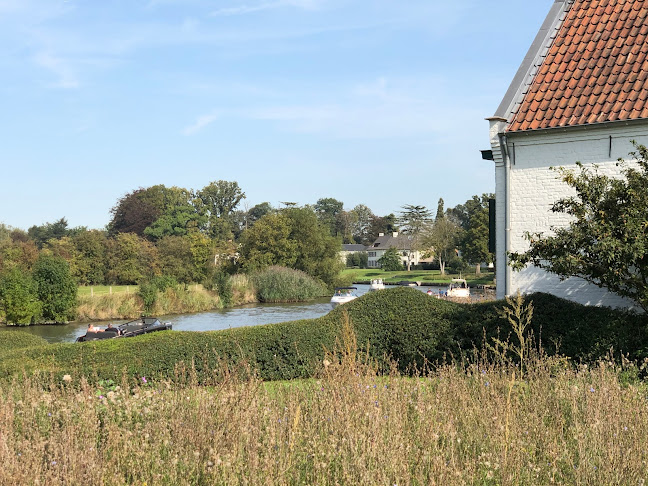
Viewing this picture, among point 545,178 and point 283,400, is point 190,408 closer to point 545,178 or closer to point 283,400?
point 283,400

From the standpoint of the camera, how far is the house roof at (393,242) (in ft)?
390

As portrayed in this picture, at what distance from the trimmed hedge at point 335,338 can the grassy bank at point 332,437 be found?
20.6 ft

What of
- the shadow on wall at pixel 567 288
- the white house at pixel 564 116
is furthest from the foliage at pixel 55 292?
the shadow on wall at pixel 567 288

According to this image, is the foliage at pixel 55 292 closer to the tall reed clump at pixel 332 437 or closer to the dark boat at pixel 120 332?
the dark boat at pixel 120 332

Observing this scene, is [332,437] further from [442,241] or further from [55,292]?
[442,241]

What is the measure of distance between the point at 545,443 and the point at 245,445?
219 centimetres

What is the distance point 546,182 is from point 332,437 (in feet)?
38.5

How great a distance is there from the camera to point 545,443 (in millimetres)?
4629

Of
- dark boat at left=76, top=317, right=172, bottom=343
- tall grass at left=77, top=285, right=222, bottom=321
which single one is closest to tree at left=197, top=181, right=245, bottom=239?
tall grass at left=77, top=285, right=222, bottom=321

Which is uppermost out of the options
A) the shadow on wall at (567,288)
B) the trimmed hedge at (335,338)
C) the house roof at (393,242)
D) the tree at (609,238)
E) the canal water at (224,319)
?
the house roof at (393,242)

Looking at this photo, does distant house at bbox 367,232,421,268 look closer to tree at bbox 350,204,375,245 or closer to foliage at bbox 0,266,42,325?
tree at bbox 350,204,375,245

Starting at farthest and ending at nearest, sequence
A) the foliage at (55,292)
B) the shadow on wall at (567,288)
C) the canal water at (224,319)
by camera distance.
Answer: the foliage at (55,292)
the canal water at (224,319)
the shadow on wall at (567,288)

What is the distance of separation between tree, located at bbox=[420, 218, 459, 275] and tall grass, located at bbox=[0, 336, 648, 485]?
80.9 m

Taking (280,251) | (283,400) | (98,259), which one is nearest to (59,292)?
(98,259)
